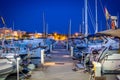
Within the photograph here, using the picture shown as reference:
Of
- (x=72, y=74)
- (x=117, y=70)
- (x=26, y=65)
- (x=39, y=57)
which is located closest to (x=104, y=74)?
(x=117, y=70)

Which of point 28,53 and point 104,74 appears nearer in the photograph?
point 104,74

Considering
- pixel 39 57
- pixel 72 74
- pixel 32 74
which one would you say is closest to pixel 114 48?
pixel 72 74

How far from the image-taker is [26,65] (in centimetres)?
2086

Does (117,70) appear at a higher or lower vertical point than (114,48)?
lower

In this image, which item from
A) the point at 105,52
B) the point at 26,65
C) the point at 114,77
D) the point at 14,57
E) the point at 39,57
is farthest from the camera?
the point at 39,57

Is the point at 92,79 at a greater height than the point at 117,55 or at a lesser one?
lesser

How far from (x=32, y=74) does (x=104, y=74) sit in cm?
493

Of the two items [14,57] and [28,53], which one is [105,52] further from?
[28,53]

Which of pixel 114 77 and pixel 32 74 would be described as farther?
pixel 32 74

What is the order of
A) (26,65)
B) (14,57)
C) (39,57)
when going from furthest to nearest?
1. (39,57)
2. (26,65)
3. (14,57)

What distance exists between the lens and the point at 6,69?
14773mm

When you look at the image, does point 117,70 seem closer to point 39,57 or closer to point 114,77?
point 114,77

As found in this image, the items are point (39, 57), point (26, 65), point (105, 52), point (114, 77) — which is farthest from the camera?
point (39, 57)

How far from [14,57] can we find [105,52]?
5758mm
